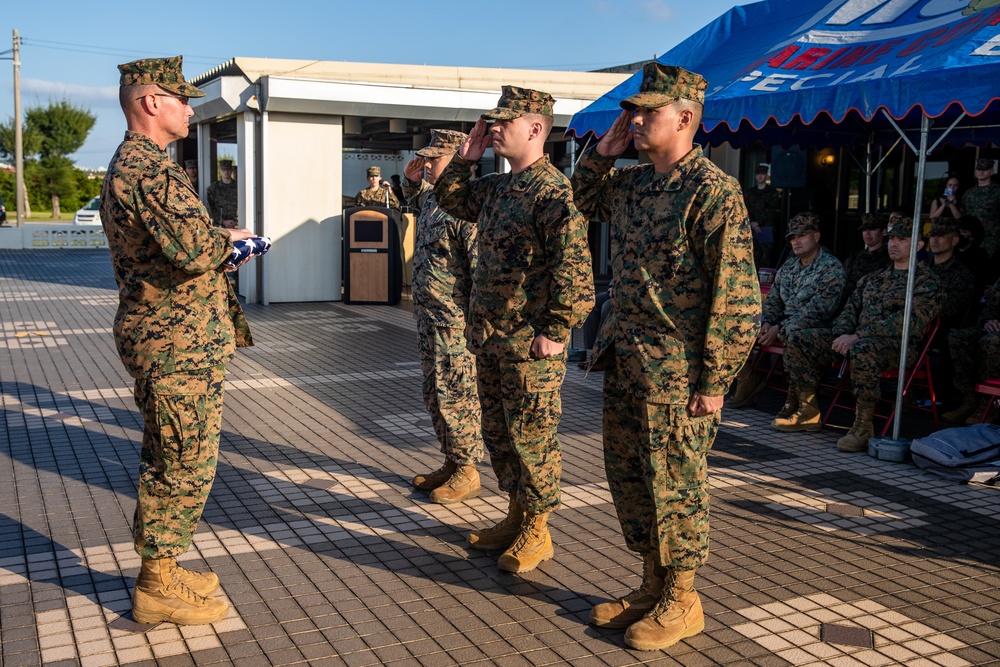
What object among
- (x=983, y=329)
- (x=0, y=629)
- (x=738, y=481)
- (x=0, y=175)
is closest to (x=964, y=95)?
(x=983, y=329)

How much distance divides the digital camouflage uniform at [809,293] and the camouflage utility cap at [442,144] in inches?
131

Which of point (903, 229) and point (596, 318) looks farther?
point (596, 318)

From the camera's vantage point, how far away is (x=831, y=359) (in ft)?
24.8

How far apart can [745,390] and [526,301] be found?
14.1 feet

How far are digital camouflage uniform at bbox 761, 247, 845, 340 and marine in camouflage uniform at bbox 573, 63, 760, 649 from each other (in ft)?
13.6

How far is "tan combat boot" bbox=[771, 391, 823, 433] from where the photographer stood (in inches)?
291

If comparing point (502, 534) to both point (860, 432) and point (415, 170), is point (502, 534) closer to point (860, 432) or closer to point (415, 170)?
point (415, 170)

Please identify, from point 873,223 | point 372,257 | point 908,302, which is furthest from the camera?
point 372,257

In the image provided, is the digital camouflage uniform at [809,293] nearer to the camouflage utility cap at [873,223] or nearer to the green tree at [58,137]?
the camouflage utility cap at [873,223]

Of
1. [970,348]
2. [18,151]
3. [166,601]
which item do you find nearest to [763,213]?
[970,348]

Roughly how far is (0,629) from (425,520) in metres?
2.09

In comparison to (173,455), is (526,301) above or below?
above

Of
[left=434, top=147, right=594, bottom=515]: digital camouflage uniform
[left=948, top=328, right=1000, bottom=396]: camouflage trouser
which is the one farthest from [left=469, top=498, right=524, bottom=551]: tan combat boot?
[left=948, top=328, right=1000, bottom=396]: camouflage trouser

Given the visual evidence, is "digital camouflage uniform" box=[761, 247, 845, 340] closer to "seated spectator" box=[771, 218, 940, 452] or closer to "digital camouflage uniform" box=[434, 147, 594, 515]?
"seated spectator" box=[771, 218, 940, 452]
